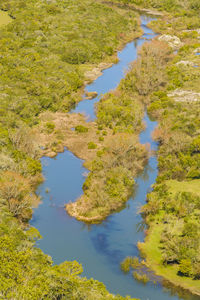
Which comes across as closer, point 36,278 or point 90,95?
point 36,278

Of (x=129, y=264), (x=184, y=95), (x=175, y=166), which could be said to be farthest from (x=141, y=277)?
(x=184, y=95)

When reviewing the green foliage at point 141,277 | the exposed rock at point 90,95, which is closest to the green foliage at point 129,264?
the green foliage at point 141,277

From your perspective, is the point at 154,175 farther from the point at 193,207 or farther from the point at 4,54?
the point at 4,54

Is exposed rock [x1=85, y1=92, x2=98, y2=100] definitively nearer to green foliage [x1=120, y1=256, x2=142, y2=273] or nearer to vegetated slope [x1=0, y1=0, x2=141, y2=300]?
vegetated slope [x1=0, y1=0, x2=141, y2=300]

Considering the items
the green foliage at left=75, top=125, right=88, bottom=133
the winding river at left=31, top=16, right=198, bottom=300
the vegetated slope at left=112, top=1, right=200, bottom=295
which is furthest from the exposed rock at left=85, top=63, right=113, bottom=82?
the winding river at left=31, top=16, right=198, bottom=300

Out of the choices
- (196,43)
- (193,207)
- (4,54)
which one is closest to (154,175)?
(193,207)

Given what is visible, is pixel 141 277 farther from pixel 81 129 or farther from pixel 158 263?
pixel 81 129

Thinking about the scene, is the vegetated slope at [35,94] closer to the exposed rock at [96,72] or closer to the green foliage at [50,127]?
the exposed rock at [96,72]

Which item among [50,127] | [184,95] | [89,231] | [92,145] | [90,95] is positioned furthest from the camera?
[90,95]
